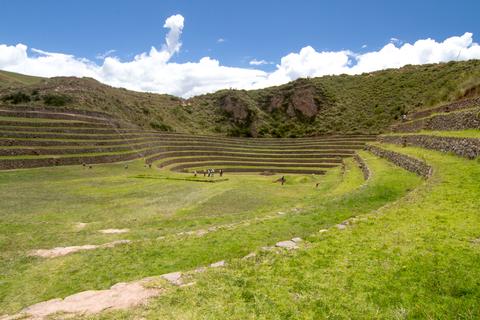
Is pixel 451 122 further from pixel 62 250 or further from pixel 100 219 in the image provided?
pixel 62 250

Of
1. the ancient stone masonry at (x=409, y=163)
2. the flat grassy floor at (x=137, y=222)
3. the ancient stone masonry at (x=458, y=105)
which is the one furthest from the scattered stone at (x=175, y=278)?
the ancient stone masonry at (x=458, y=105)

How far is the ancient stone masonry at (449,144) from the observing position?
570 inches

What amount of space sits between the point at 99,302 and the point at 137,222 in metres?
8.92

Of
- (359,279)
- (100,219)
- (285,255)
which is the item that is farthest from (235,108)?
(359,279)

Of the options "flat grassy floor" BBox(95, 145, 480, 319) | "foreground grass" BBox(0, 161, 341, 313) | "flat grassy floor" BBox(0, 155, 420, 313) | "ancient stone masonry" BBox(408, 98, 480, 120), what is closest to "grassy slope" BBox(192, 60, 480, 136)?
"ancient stone masonry" BBox(408, 98, 480, 120)

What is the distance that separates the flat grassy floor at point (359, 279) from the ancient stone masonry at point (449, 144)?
6.98 m

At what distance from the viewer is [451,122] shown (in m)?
22.3

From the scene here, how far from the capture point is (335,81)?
97.1 metres

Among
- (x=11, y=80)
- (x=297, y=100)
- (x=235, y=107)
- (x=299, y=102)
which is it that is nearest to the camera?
(x=299, y=102)

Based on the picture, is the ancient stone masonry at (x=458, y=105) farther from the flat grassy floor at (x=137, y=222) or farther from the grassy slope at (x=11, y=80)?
the grassy slope at (x=11, y=80)

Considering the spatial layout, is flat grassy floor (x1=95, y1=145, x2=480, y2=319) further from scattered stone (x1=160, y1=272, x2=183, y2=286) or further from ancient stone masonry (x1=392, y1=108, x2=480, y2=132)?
ancient stone masonry (x1=392, y1=108, x2=480, y2=132)

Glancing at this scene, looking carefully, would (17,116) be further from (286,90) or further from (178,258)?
(286,90)

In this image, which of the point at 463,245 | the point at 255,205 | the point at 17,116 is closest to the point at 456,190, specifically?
the point at 463,245

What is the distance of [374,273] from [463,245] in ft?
7.42
